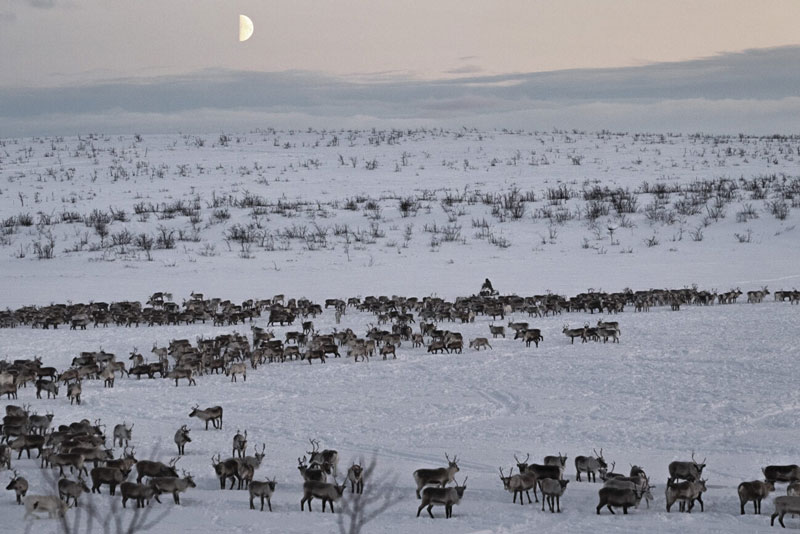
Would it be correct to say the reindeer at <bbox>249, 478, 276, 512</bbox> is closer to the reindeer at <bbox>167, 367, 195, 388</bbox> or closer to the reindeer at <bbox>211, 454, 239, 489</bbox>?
the reindeer at <bbox>211, 454, 239, 489</bbox>

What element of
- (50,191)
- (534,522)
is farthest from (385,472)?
(50,191)

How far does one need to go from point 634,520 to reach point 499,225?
3250 cm

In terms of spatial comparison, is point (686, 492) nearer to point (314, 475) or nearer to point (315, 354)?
point (314, 475)

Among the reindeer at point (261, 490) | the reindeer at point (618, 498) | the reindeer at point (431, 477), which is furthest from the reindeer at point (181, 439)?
the reindeer at point (618, 498)

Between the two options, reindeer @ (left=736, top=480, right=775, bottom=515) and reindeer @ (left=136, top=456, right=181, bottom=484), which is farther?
reindeer @ (left=136, top=456, right=181, bottom=484)

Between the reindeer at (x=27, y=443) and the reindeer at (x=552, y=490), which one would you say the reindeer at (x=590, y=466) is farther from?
the reindeer at (x=27, y=443)

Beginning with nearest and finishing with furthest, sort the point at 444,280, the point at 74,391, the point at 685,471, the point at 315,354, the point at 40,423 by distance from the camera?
1. the point at 685,471
2. the point at 40,423
3. the point at 74,391
4. the point at 315,354
5. the point at 444,280

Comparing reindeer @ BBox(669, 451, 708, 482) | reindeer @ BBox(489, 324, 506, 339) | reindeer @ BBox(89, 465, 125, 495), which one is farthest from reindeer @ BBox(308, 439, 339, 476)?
reindeer @ BBox(489, 324, 506, 339)

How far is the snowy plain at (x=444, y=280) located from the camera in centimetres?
1216

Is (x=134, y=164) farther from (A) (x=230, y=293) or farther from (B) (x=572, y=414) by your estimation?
(B) (x=572, y=414)

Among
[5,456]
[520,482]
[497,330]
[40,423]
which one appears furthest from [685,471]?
[497,330]

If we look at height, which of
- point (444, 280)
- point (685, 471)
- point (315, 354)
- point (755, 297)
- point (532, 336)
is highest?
point (444, 280)

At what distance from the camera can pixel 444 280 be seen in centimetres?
3145

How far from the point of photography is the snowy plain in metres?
12.2
